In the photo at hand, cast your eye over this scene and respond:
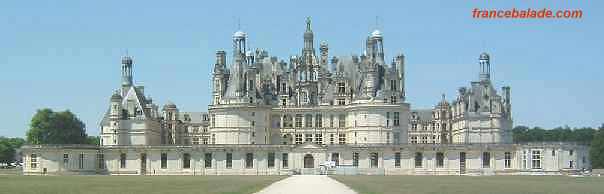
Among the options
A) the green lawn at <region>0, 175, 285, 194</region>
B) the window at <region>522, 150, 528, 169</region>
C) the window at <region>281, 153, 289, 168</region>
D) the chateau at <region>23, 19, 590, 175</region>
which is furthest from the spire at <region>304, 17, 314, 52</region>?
the green lawn at <region>0, 175, 285, 194</region>

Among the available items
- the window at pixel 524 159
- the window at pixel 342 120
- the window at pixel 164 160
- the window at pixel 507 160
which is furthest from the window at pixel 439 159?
the window at pixel 164 160

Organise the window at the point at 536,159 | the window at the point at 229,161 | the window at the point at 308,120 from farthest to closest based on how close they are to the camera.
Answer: the window at the point at 308,120 → the window at the point at 229,161 → the window at the point at 536,159

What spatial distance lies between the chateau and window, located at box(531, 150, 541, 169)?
102mm

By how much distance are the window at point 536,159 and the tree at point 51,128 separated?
59.8m

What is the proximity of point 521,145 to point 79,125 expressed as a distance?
60.1 m

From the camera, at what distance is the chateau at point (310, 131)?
96812mm

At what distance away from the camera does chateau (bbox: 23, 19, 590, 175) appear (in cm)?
9681

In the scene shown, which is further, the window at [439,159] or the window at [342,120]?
the window at [342,120]

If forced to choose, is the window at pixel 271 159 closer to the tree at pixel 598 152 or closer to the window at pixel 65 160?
the window at pixel 65 160

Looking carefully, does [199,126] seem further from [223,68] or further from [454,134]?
[454,134]

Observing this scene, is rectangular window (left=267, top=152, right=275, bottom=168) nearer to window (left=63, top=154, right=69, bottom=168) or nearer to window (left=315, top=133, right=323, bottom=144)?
window (left=315, top=133, right=323, bottom=144)

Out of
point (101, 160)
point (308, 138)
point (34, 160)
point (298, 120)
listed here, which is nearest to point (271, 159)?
point (308, 138)

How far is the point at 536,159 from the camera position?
9106cm

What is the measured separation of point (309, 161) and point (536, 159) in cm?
2431
